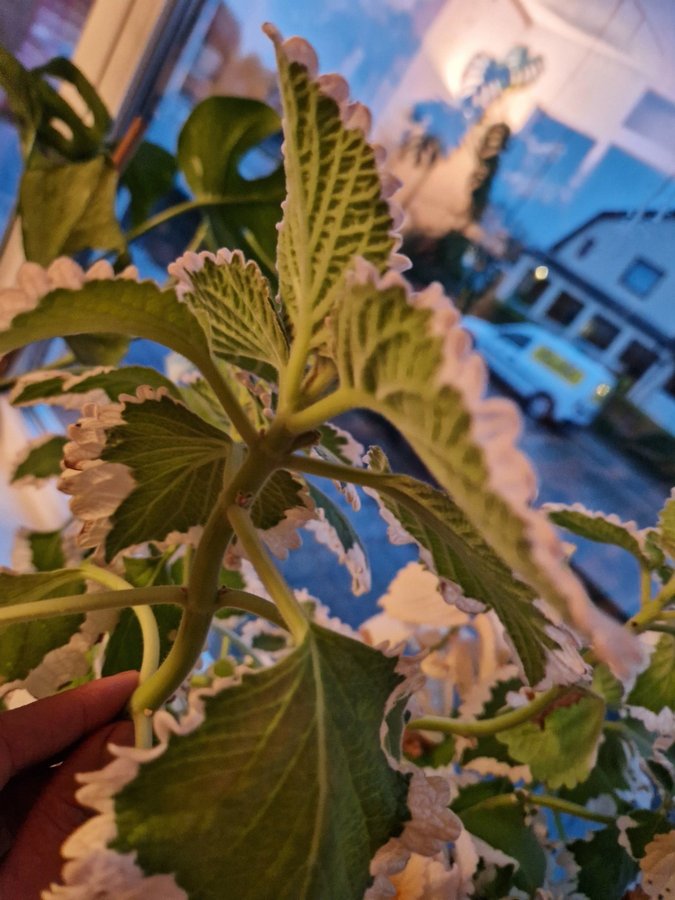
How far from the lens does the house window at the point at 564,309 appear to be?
1.07m

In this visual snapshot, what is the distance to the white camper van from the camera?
1.09 m

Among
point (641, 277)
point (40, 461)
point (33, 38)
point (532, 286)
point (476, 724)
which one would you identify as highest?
point (641, 277)

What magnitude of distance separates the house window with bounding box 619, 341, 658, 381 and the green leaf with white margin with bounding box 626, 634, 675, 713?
0.58m

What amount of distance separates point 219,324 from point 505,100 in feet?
2.94

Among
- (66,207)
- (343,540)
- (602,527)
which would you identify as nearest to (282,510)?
(343,540)

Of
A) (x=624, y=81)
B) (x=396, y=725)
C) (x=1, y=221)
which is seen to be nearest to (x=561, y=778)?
(x=396, y=725)

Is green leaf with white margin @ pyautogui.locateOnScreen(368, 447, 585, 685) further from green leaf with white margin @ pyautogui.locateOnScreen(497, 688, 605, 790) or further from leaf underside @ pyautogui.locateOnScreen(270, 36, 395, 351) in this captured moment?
green leaf with white margin @ pyautogui.locateOnScreen(497, 688, 605, 790)

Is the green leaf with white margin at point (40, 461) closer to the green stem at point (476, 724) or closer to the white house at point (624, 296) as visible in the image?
the green stem at point (476, 724)

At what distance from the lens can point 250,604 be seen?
322mm

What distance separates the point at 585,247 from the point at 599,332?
132 mm

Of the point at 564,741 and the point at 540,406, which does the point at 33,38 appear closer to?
the point at 540,406

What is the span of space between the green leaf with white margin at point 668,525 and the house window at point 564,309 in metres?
0.69

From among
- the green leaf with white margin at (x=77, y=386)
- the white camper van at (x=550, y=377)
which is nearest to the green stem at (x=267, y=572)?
the green leaf with white margin at (x=77, y=386)

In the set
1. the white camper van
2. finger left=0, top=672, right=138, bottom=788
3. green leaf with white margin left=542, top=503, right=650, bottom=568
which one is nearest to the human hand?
finger left=0, top=672, right=138, bottom=788
